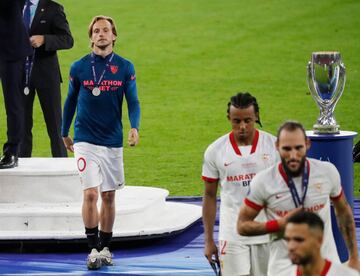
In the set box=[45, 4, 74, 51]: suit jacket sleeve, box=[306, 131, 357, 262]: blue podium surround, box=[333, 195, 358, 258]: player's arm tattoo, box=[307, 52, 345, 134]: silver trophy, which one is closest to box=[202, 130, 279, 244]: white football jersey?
box=[333, 195, 358, 258]: player's arm tattoo

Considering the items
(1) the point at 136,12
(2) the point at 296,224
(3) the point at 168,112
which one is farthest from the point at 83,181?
(1) the point at 136,12

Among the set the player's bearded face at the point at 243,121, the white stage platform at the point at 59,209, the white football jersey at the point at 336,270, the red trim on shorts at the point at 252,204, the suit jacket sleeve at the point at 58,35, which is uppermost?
the suit jacket sleeve at the point at 58,35

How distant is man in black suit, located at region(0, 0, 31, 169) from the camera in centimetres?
1112

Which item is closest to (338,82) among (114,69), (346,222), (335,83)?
(335,83)

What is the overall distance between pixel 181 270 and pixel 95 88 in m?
1.44

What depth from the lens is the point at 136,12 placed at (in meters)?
27.4

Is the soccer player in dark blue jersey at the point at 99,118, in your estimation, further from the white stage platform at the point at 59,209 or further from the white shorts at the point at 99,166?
the white stage platform at the point at 59,209

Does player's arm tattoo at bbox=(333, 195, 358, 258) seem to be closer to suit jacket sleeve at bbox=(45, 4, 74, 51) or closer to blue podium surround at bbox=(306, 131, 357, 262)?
blue podium surround at bbox=(306, 131, 357, 262)

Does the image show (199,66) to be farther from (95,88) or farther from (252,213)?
(252,213)

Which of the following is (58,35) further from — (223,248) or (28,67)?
(223,248)

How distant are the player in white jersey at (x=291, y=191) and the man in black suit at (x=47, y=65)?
17.4 feet

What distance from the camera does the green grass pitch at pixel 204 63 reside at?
16969mm

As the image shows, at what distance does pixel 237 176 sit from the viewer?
27.3 ft

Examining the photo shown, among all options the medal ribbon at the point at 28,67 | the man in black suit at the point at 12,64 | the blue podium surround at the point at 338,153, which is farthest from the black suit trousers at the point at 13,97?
the blue podium surround at the point at 338,153
